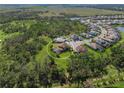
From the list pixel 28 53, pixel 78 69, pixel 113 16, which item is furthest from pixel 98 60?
pixel 113 16

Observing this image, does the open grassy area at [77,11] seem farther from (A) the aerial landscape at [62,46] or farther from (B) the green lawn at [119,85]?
(B) the green lawn at [119,85]

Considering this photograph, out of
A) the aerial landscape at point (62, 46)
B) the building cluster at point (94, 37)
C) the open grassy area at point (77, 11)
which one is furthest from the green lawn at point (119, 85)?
the open grassy area at point (77, 11)

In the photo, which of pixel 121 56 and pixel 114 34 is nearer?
pixel 121 56

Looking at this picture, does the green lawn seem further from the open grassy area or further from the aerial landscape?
the open grassy area

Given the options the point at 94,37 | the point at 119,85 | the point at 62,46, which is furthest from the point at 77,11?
the point at 119,85

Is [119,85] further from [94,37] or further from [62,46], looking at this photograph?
[94,37]

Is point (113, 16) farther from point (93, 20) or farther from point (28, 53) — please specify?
point (28, 53)

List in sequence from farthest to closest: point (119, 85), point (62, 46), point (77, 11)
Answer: point (77, 11) → point (62, 46) → point (119, 85)
